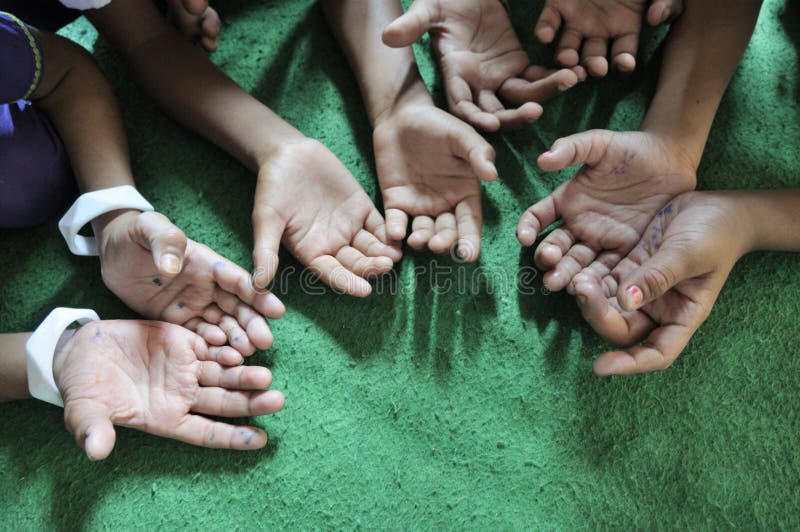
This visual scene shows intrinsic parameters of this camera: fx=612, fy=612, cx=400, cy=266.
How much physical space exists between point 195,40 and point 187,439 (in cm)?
63

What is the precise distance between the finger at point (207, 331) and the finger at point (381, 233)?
251mm

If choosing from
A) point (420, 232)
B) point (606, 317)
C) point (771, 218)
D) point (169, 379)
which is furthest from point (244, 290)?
point (771, 218)

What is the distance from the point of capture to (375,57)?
96 cm

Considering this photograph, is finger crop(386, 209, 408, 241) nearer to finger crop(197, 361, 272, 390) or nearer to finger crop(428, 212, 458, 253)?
finger crop(428, 212, 458, 253)

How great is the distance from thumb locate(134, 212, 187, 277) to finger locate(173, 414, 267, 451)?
0.68 ft

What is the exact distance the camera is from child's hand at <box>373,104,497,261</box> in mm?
850

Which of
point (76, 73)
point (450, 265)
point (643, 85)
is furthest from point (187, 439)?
point (643, 85)

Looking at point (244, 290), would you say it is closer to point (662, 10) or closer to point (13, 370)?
point (13, 370)

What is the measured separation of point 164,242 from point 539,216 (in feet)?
1.65

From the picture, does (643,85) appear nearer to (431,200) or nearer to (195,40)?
(431,200)

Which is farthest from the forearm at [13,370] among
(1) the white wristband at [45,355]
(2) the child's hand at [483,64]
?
(2) the child's hand at [483,64]

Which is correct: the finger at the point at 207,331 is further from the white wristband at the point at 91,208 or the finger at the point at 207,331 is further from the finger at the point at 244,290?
the white wristband at the point at 91,208

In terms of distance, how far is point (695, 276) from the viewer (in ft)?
2.62

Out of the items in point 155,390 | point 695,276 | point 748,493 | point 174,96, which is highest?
point 174,96
